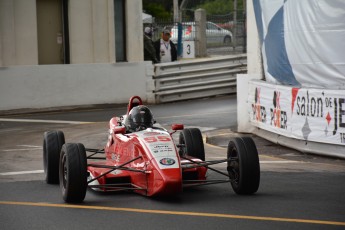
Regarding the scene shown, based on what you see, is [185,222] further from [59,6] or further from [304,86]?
[59,6]

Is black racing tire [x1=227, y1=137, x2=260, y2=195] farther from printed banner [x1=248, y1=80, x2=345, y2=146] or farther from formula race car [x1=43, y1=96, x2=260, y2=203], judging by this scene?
printed banner [x1=248, y1=80, x2=345, y2=146]

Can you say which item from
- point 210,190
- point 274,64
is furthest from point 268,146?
point 210,190

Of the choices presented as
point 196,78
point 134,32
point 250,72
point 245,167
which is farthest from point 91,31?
point 245,167

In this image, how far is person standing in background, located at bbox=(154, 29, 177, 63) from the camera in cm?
2988

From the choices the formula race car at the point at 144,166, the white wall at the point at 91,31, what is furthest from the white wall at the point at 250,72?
the white wall at the point at 91,31

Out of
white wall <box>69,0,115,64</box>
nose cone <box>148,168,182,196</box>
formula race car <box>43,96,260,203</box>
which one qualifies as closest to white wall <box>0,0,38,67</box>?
white wall <box>69,0,115,64</box>

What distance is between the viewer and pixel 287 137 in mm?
17766

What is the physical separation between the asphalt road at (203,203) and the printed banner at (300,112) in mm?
418

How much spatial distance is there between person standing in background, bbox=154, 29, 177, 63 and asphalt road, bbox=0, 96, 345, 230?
485 inches

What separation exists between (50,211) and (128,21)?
1865 cm

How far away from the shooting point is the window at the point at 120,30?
95.2 feet

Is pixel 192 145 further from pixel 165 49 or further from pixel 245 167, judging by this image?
pixel 165 49

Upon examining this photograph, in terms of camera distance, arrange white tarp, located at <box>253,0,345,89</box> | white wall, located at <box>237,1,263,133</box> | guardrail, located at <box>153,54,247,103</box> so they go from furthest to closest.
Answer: guardrail, located at <box>153,54,247,103</box> → white wall, located at <box>237,1,263,133</box> → white tarp, located at <box>253,0,345,89</box>

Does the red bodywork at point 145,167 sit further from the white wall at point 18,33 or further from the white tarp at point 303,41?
the white wall at point 18,33
